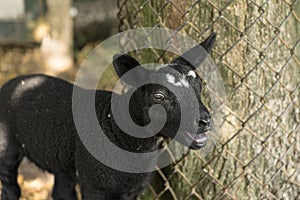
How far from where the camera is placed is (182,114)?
2666 millimetres

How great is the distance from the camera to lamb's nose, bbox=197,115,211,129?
8.45ft

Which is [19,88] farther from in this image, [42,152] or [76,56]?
[76,56]

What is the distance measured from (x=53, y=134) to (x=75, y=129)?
17 centimetres

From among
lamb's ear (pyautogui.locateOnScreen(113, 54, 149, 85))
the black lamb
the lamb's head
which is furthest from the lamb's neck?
lamb's ear (pyautogui.locateOnScreen(113, 54, 149, 85))

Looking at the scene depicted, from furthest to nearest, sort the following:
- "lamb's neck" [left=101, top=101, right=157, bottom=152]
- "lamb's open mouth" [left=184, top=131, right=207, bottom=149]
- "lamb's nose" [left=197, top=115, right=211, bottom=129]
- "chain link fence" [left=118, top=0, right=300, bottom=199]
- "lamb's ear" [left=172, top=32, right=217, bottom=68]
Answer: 1. "chain link fence" [left=118, top=0, right=300, bottom=199]
2. "lamb's neck" [left=101, top=101, right=157, bottom=152]
3. "lamb's ear" [left=172, top=32, right=217, bottom=68]
4. "lamb's open mouth" [left=184, top=131, right=207, bottom=149]
5. "lamb's nose" [left=197, top=115, right=211, bottom=129]

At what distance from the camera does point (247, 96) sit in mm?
3242

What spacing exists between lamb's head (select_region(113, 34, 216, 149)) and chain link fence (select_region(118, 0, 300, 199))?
38 cm

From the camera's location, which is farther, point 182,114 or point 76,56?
point 76,56

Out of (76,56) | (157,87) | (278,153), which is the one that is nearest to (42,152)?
(157,87)

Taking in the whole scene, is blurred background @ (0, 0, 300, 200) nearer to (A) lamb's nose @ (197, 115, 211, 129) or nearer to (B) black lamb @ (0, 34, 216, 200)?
(B) black lamb @ (0, 34, 216, 200)

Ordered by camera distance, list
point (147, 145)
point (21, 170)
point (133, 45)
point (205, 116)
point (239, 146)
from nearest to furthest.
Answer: point (205, 116), point (147, 145), point (239, 146), point (133, 45), point (21, 170)

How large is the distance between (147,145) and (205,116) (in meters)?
0.53

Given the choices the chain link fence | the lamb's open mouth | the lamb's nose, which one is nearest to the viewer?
the lamb's nose

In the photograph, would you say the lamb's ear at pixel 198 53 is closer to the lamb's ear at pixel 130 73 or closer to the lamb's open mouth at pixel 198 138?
the lamb's ear at pixel 130 73
